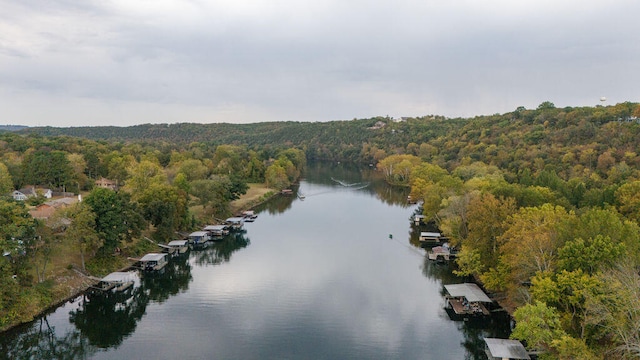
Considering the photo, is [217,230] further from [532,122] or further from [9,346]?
[532,122]

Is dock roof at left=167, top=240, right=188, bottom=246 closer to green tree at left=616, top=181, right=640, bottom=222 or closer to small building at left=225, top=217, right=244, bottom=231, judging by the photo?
small building at left=225, top=217, right=244, bottom=231

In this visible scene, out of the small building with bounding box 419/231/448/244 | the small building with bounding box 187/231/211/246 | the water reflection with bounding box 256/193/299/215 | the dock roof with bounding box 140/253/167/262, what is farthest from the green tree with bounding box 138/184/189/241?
the small building with bounding box 419/231/448/244

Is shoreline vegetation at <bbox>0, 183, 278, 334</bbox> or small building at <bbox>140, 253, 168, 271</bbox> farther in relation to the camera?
small building at <bbox>140, 253, 168, 271</bbox>

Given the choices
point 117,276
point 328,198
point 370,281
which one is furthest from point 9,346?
point 328,198

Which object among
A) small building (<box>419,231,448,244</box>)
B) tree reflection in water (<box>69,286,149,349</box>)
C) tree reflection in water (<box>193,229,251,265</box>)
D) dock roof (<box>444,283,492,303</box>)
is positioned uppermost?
dock roof (<box>444,283,492,303</box>)

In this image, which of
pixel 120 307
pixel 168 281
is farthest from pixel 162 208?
pixel 120 307

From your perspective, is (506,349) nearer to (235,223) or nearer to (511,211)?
(511,211)
